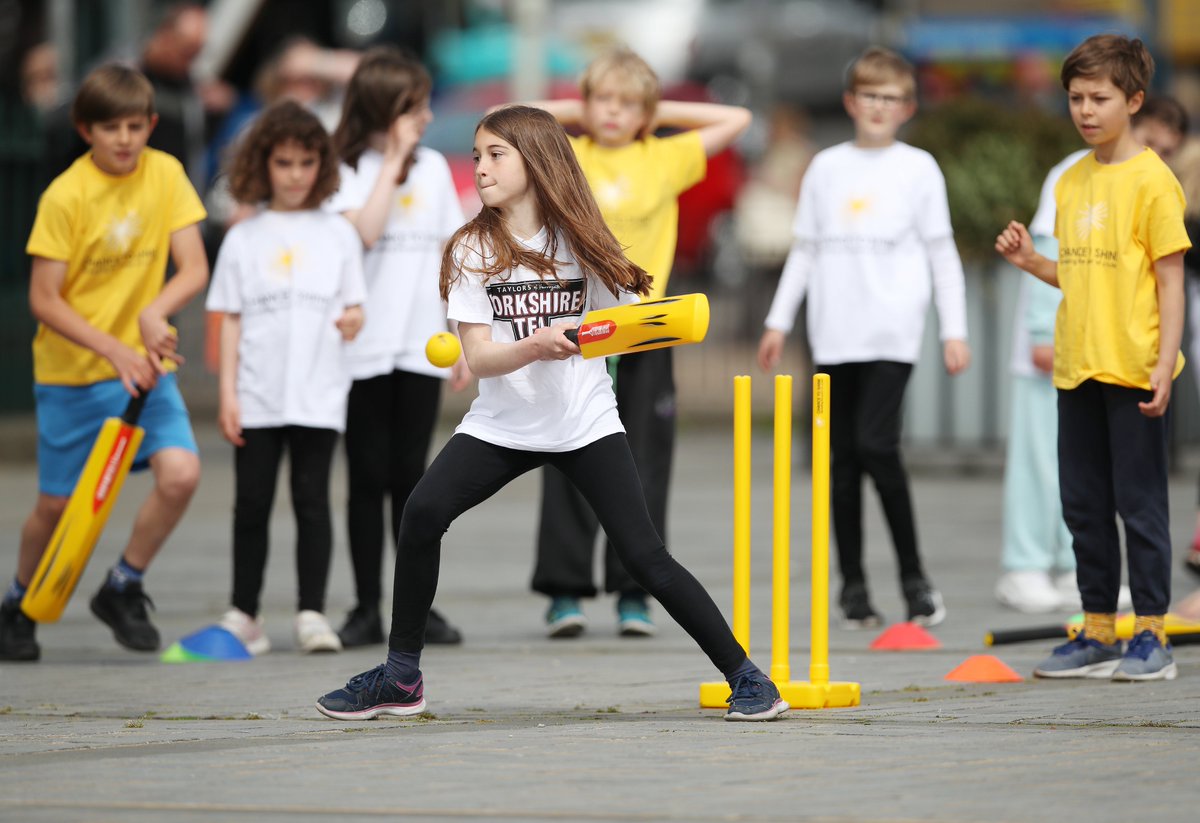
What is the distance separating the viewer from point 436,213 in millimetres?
7406

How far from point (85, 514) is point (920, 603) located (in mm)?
2850

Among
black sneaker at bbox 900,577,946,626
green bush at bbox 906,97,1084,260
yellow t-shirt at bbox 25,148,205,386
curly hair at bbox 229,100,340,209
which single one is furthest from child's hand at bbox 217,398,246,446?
green bush at bbox 906,97,1084,260

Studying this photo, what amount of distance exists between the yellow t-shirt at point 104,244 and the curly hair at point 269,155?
191 millimetres

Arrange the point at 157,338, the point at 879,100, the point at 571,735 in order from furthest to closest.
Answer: the point at 879,100 < the point at 157,338 < the point at 571,735

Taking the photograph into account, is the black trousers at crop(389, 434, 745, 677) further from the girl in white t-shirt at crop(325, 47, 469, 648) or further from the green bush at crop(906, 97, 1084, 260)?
the green bush at crop(906, 97, 1084, 260)

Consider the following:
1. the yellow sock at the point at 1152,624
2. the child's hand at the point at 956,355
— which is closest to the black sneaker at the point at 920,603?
the child's hand at the point at 956,355

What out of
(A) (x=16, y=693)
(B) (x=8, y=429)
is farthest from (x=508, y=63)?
(A) (x=16, y=693)

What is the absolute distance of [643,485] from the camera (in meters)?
7.48

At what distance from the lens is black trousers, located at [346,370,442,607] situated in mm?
7324

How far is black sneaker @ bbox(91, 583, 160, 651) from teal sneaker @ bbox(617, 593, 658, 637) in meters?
1.59

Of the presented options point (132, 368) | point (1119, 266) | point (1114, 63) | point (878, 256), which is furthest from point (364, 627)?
point (1114, 63)

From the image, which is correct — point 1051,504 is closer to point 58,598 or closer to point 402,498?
point 402,498

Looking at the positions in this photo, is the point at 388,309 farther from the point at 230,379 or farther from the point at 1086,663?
the point at 1086,663

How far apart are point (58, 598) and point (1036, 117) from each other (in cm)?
753
